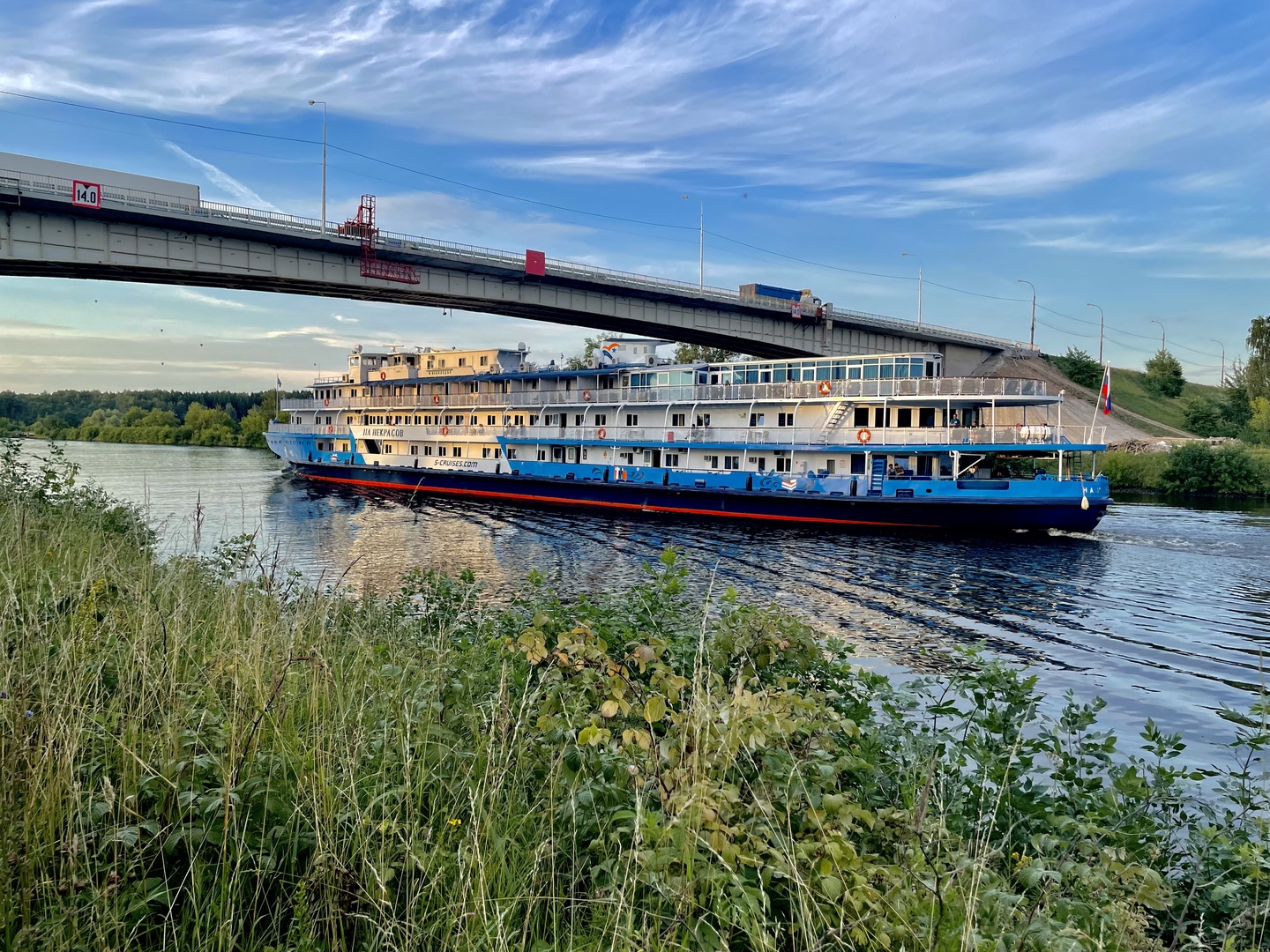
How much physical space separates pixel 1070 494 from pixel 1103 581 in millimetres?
8776

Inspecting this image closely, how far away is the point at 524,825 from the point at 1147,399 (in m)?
101

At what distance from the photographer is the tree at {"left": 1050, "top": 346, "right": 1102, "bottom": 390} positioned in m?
82.6

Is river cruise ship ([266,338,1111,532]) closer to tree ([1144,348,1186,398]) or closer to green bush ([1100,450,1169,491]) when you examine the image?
green bush ([1100,450,1169,491])

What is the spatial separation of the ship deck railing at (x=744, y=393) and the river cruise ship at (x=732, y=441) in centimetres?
9

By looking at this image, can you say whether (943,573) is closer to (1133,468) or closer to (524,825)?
(524,825)

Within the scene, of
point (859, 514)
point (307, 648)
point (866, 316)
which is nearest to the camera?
point (307, 648)

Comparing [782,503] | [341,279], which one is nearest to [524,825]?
[782,503]

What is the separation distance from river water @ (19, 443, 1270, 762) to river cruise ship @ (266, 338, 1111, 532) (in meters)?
2.00

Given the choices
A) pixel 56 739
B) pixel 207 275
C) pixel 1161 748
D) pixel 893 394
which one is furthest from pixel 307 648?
pixel 207 275

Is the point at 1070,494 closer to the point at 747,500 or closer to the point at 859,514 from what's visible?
the point at 859,514

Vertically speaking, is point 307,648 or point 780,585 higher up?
point 307,648

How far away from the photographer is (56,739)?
139 inches

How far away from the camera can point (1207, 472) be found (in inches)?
1981

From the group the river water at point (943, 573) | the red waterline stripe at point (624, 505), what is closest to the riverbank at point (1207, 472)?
the river water at point (943, 573)
